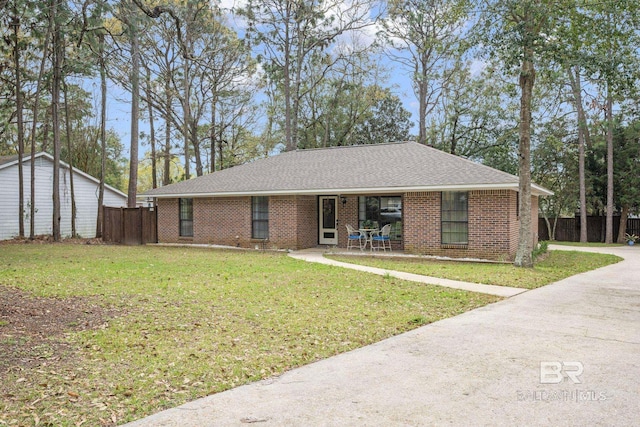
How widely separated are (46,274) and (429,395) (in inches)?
371

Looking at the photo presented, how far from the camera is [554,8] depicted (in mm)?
11969

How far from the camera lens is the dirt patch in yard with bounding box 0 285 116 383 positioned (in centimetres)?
493

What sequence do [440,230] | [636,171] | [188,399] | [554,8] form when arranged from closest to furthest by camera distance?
[188,399]
[554,8]
[440,230]
[636,171]

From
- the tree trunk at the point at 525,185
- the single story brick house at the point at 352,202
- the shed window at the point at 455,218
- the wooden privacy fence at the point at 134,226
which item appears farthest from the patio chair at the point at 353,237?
the wooden privacy fence at the point at 134,226

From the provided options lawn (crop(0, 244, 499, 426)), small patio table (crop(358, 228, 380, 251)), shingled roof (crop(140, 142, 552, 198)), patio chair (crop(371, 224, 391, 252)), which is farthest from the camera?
small patio table (crop(358, 228, 380, 251))

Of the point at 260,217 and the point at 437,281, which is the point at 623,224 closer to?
the point at 260,217

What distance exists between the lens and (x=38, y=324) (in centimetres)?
616

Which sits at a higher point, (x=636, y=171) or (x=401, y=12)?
(x=401, y=12)

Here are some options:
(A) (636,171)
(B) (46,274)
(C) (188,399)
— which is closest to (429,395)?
(C) (188,399)

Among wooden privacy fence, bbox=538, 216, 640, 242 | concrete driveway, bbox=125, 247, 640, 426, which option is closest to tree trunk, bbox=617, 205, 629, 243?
wooden privacy fence, bbox=538, 216, 640, 242

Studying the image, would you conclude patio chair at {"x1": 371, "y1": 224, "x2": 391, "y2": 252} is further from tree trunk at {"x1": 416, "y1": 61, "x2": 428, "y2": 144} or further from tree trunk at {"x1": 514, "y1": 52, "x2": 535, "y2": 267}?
tree trunk at {"x1": 416, "y1": 61, "x2": 428, "y2": 144}

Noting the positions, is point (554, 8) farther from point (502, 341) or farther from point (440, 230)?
point (502, 341)

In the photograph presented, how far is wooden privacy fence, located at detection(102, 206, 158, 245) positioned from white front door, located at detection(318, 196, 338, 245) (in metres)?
7.48

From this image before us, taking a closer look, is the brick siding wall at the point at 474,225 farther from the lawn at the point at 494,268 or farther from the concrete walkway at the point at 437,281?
the concrete walkway at the point at 437,281
